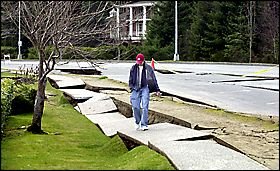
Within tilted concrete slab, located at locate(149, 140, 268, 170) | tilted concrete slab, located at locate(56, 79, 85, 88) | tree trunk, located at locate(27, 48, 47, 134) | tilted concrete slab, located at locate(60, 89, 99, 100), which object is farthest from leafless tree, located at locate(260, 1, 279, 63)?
tilted concrete slab, located at locate(149, 140, 268, 170)

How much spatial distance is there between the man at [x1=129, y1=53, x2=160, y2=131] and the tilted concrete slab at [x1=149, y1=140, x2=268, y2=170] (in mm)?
2245

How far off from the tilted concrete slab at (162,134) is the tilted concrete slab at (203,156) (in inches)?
19.8

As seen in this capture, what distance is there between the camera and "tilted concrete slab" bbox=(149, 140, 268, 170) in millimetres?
6766

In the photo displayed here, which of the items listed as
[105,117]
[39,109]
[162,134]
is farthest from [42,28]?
[162,134]

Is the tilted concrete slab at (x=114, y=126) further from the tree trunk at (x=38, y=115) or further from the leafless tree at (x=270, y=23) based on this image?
the leafless tree at (x=270, y=23)

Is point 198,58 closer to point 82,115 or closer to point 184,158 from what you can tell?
point 82,115

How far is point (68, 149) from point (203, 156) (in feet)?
10.9

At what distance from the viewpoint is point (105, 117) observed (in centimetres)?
1470

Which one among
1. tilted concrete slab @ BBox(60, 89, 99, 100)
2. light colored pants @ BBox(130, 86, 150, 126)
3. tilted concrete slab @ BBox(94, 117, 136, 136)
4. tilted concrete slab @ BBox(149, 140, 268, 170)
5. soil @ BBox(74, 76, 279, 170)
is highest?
light colored pants @ BBox(130, 86, 150, 126)

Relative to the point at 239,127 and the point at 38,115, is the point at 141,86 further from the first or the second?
the point at 38,115

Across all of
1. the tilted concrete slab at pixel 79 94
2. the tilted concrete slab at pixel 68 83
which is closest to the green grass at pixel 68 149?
the tilted concrete slab at pixel 79 94

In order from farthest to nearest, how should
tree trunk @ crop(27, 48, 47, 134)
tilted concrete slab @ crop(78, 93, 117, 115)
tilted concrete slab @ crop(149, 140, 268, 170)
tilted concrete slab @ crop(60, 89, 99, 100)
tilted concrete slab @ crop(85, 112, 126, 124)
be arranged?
tilted concrete slab @ crop(60, 89, 99, 100) < tilted concrete slab @ crop(78, 93, 117, 115) < tilted concrete slab @ crop(85, 112, 126, 124) < tree trunk @ crop(27, 48, 47, 134) < tilted concrete slab @ crop(149, 140, 268, 170)

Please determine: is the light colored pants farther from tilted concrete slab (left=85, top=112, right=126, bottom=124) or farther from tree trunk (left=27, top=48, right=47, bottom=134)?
tilted concrete slab (left=85, top=112, right=126, bottom=124)

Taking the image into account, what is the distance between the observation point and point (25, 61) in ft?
120
